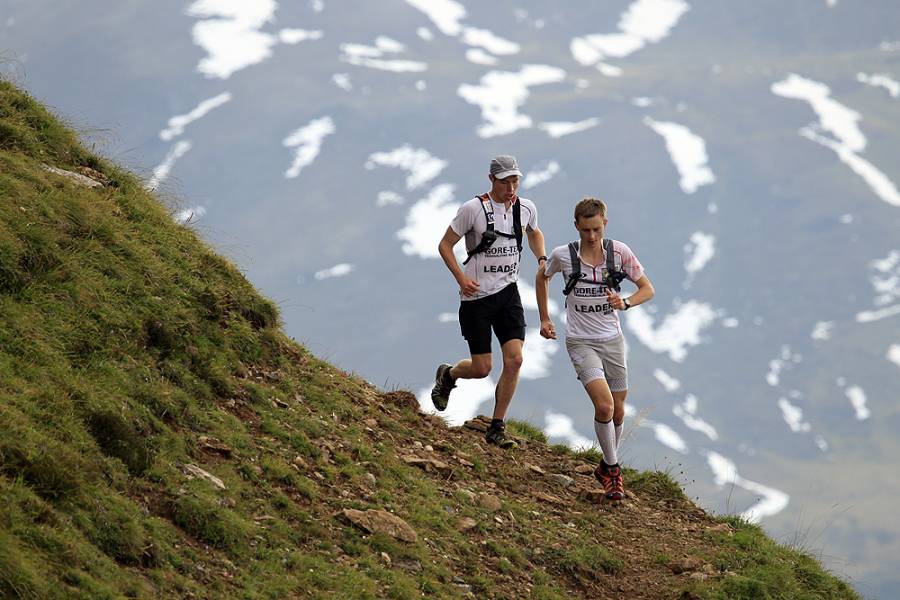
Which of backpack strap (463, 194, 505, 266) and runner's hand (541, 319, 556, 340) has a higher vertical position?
backpack strap (463, 194, 505, 266)

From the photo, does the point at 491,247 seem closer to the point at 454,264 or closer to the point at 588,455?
the point at 454,264

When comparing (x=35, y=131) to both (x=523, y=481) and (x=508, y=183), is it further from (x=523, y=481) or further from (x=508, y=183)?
(x=523, y=481)

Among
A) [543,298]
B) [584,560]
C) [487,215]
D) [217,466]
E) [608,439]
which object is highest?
[217,466]

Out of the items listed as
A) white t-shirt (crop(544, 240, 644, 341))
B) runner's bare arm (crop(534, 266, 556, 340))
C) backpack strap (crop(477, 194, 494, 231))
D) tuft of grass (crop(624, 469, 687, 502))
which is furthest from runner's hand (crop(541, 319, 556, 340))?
tuft of grass (crop(624, 469, 687, 502))

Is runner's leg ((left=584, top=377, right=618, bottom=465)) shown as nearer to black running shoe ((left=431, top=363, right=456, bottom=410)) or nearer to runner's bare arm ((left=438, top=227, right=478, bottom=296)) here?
runner's bare arm ((left=438, top=227, right=478, bottom=296))

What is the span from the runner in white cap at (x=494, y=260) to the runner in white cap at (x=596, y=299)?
1.49 ft

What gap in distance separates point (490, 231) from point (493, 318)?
1.00 meters

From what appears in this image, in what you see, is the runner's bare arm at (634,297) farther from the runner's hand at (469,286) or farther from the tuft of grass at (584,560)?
the tuft of grass at (584,560)

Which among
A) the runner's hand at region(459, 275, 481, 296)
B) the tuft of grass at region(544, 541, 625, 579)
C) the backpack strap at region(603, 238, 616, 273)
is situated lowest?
the tuft of grass at region(544, 541, 625, 579)

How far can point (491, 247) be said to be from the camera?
1300 centimetres

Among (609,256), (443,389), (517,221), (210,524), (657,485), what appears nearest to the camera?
(210,524)

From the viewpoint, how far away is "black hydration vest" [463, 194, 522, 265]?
1291 cm

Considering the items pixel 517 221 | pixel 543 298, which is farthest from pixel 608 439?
pixel 517 221

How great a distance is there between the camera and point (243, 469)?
9719mm
